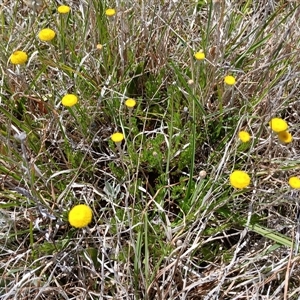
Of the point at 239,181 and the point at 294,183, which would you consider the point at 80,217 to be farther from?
the point at 294,183

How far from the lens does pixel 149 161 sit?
1.13 metres

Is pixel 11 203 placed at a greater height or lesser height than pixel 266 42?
lesser

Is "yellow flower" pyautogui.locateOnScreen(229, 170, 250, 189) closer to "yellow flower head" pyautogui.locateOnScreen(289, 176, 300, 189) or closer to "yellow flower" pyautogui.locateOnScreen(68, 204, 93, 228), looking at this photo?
"yellow flower head" pyautogui.locateOnScreen(289, 176, 300, 189)

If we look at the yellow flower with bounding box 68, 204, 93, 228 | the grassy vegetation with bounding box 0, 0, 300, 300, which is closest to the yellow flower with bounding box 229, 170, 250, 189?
the grassy vegetation with bounding box 0, 0, 300, 300

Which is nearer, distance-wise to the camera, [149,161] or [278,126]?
[278,126]

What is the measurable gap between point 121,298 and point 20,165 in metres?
0.38

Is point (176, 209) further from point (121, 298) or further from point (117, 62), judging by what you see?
point (117, 62)

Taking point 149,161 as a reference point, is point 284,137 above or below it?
above

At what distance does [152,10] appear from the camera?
52.2 inches

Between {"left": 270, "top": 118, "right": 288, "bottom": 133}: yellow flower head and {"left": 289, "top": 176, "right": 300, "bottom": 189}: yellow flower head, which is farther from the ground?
{"left": 270, "top": 118, "right": 288, "bottom": 133}: yellow flower head

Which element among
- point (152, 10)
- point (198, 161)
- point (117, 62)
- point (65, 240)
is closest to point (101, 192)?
point (65, 240)

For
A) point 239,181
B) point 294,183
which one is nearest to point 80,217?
point 239,181

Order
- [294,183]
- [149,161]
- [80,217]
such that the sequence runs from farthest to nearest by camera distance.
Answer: [149,161] → [294,183] → [80,217]

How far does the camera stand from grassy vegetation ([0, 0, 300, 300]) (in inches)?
38.5
